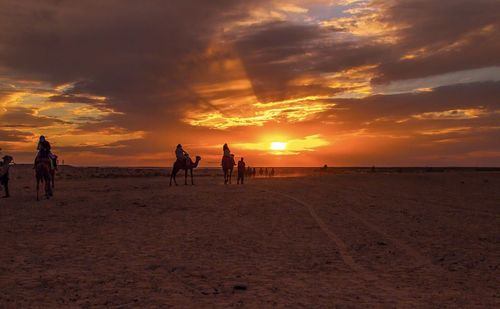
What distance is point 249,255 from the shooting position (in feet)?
39.5

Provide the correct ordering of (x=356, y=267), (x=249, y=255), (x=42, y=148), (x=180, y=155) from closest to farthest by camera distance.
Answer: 1. (x=356, y=267)
2. (x=249, y=255)
3. (x=42, y=148)
4. (x=180, y=155)

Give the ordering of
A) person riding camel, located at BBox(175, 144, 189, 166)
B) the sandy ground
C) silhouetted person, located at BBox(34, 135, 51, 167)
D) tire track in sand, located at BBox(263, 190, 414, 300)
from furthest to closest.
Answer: person riding camel, located at BBox(175, 144, 189, 166) → silhouetted person, located at BBox(34, 135, 51, 167) → tire track in sand, located at BBox(263, 190, 414, 300) → the sandy ground

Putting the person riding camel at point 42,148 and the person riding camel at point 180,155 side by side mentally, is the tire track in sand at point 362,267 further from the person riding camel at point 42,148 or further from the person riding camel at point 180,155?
the person riding camel at point 180,155

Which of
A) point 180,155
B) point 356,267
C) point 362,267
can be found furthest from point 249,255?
point 180,155

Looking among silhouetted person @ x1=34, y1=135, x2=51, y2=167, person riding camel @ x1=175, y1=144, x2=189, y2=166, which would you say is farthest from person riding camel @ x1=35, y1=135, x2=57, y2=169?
person riding camel @ x1=175, y1=144, x2=189, y2=166

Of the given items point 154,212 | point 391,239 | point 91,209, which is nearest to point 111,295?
point 391,239

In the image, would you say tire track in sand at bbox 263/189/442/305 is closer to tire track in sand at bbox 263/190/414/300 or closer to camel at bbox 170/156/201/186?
tire track in sand at bbox 263/190/414/300

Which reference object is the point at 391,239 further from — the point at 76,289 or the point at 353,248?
the point at 76,289

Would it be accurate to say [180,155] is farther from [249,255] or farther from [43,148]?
[249,255]

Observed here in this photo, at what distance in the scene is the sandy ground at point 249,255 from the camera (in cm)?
856

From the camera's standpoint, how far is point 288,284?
934cm

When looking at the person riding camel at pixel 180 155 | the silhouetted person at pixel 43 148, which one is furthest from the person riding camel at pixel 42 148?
the person riding camel at pixel 180 155

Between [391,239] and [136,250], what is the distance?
6.98m

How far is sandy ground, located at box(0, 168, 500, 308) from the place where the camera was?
8562mm
